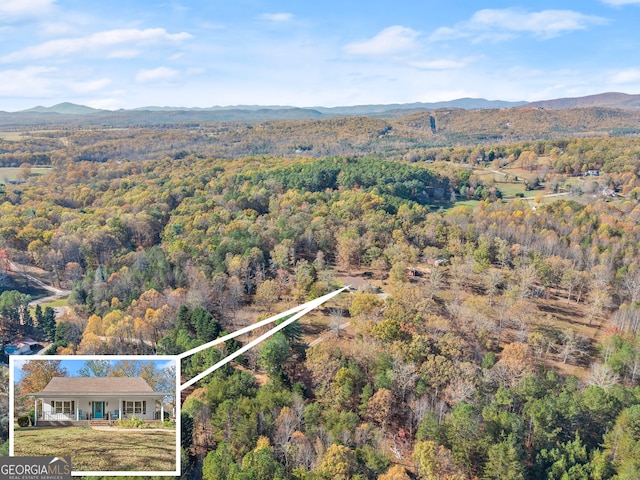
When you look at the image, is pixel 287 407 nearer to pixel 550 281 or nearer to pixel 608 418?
pixel 608 418

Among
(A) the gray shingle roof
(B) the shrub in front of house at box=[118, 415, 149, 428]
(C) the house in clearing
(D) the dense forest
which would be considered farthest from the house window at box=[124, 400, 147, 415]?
(D) the dense forest

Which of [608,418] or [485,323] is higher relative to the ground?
[485,323]

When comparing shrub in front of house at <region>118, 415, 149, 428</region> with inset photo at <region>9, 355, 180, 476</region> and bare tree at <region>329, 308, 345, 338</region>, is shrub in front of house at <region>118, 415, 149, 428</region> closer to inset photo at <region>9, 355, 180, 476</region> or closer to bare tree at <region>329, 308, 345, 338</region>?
inset photo at <region>9, 355, 180, 476</region>

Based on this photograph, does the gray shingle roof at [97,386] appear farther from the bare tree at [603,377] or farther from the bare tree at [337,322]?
the bare tree at [603,377]

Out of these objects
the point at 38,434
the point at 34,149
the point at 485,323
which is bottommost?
the point at 485,323

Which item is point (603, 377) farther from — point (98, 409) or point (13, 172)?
point (13, 172)

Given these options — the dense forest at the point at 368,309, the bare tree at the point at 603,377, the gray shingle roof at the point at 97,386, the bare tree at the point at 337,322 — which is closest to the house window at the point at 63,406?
the gray shingle roof at the point at 97,386

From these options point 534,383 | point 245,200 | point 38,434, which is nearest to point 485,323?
point 534,383
